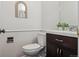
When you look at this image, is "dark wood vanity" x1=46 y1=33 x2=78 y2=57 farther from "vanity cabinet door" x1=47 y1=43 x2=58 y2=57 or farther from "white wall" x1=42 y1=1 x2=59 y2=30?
"white wall" x1=42 y1=1 x2=59 y2=30

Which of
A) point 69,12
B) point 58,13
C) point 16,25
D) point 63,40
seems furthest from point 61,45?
point 16,25

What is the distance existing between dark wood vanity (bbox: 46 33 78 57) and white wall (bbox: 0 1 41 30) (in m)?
0.76

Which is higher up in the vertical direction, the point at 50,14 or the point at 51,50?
the point at 50,14

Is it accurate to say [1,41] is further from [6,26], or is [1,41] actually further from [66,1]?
[66,1]

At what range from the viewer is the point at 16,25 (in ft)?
10.4

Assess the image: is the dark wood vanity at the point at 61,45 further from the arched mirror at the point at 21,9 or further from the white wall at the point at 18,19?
the arched mirror at the point at 21,9

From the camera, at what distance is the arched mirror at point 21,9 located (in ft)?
10.3

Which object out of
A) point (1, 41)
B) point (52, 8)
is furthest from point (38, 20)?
point (1, 41)

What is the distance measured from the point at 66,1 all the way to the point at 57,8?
31cm

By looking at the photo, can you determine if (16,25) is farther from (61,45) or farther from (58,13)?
(61,45)

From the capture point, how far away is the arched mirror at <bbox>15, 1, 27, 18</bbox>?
315 centimetres

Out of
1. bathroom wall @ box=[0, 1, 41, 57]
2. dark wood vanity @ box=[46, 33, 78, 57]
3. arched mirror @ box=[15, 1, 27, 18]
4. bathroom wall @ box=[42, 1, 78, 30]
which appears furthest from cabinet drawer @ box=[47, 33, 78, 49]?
arched mirror @ box=[15, 1, 27, 18]

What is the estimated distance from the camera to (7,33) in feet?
9.77

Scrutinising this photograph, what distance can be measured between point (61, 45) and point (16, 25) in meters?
1.35
